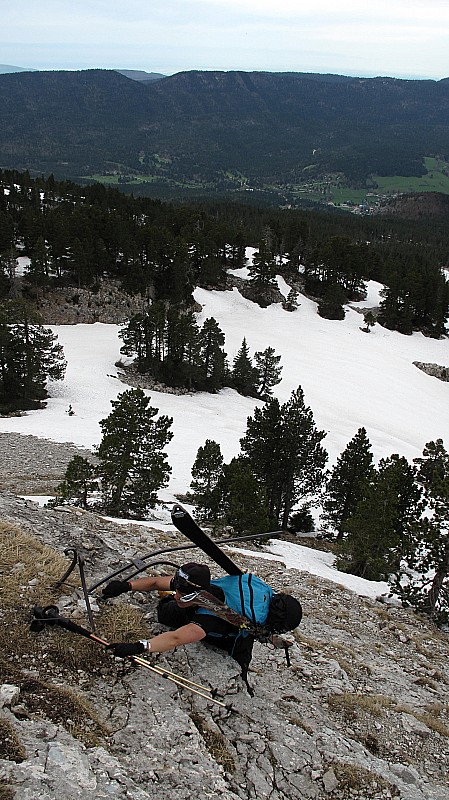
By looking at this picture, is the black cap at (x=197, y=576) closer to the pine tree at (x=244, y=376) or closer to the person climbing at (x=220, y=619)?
the person climbing at (x=220, y=619)

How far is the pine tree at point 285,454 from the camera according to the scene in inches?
1033

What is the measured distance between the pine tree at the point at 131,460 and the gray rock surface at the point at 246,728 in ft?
27.6

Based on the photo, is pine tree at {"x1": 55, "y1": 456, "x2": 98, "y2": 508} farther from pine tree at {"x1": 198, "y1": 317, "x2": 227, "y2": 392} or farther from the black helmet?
pine tree at {"x1": 198, "y1": 317, "x2": 227, "y2": 392}

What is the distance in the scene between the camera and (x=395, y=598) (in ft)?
51.8

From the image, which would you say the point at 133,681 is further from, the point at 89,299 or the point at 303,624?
the point at 89,299

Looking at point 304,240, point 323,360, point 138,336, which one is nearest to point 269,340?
point 323,360

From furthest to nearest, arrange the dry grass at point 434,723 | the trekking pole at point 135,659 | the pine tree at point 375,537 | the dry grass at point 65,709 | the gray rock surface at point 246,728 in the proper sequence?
the pine tree at point 375,537
the dry grass at point 434,723
the trekking pole at point 135,659
the dry grass at point 65,709
the gray rock surface at point 246,728

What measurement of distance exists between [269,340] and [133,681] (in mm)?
59528

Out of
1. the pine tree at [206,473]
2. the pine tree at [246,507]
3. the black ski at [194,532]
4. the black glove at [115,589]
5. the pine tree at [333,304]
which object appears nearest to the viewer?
the black ski at [194,532]

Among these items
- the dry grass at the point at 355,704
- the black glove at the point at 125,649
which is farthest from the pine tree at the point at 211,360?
the black glove at the point at 125,649

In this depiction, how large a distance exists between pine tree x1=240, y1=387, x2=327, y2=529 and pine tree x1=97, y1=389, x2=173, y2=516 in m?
6.34

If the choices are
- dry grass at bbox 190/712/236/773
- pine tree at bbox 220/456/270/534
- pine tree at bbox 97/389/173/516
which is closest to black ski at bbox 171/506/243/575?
dry grass at bbox 190/712/236/773

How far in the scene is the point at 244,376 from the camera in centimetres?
5056

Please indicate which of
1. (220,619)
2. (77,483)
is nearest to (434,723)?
(220,619)
